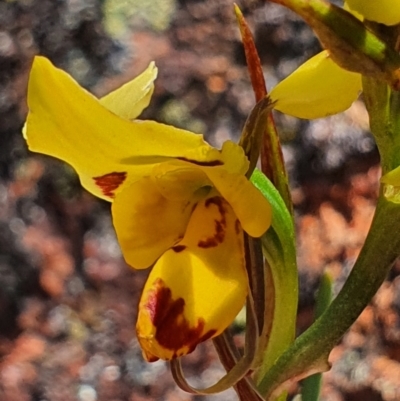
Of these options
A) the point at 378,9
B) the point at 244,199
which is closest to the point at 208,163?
the point at 244,199

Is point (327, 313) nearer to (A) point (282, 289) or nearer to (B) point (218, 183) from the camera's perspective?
(A) point (282, 289)

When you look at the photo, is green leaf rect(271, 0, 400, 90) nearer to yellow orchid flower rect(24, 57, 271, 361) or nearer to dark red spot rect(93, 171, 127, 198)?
yellow orchid flower rect(24, 57, 271, 361)

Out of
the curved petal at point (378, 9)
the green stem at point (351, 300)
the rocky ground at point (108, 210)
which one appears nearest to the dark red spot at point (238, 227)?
the green stem at point (351, 300)

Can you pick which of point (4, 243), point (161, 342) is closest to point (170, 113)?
point (4, 243)

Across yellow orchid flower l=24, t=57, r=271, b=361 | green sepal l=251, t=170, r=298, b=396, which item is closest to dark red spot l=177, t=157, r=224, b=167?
yellow orchid flower l=24, t=57, r=271, b=361

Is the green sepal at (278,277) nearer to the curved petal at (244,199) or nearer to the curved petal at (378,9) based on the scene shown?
the curved petal at (244,199)
